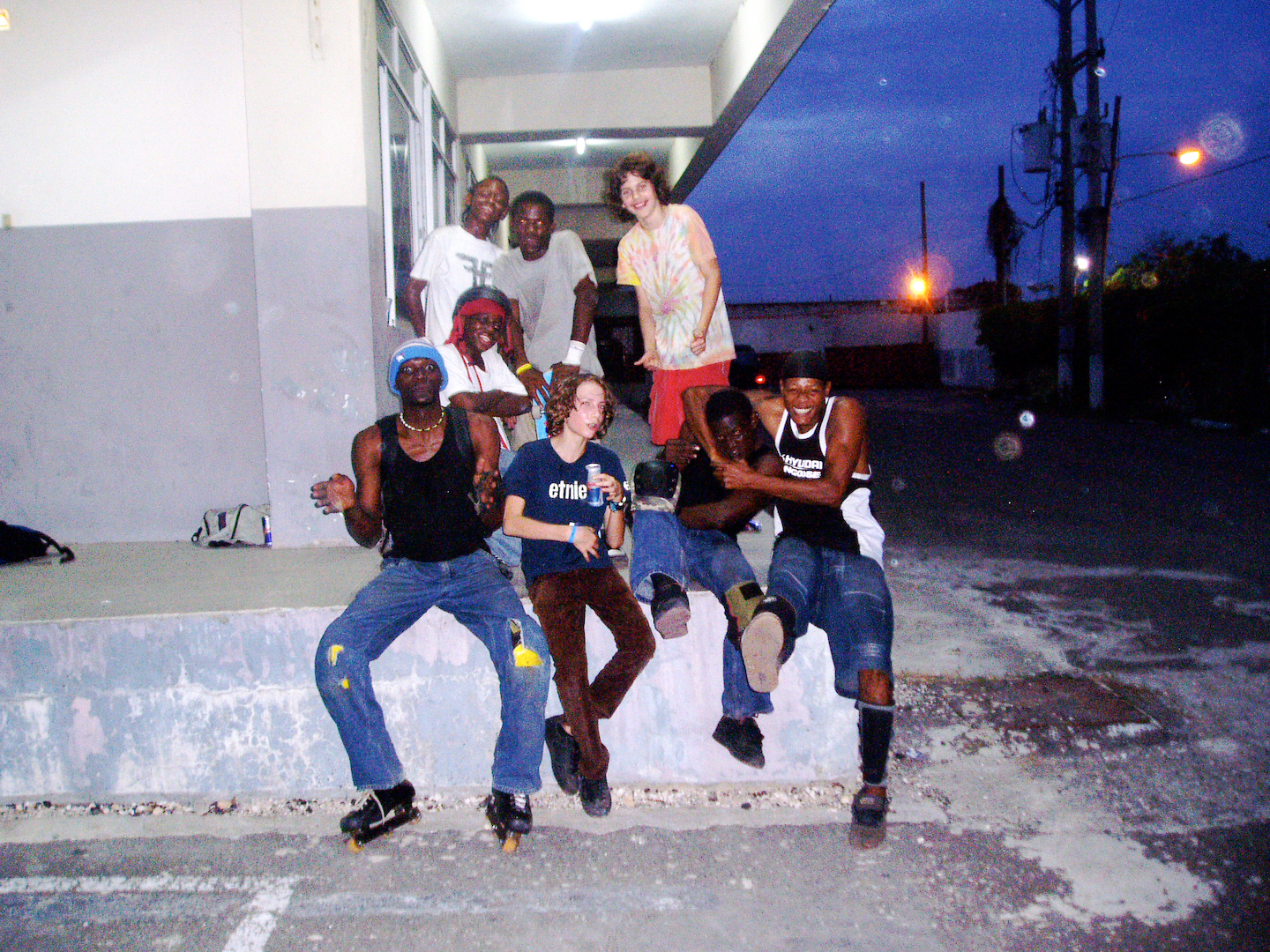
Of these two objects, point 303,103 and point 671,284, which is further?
point 303,103

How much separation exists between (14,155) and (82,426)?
1.64 meters

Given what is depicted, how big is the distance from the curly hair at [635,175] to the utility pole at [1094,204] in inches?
729

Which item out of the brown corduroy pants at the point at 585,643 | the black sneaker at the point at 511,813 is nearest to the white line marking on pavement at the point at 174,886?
the black sneaker at the point at 511,813

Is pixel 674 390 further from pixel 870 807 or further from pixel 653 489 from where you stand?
pixel 870 807

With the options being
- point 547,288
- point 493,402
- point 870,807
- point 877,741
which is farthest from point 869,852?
point 547,288

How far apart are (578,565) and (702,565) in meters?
0.52

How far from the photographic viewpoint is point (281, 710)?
3.79 metres

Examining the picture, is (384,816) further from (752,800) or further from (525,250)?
(525,250)

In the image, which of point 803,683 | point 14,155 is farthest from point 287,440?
point 803,683

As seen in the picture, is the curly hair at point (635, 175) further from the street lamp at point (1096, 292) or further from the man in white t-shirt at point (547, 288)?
the street lamp at point (1096, 292)

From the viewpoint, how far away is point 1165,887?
303 cm

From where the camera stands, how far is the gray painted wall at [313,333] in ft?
17.0

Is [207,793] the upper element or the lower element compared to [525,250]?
lower

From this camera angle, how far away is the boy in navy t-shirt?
3582mm
